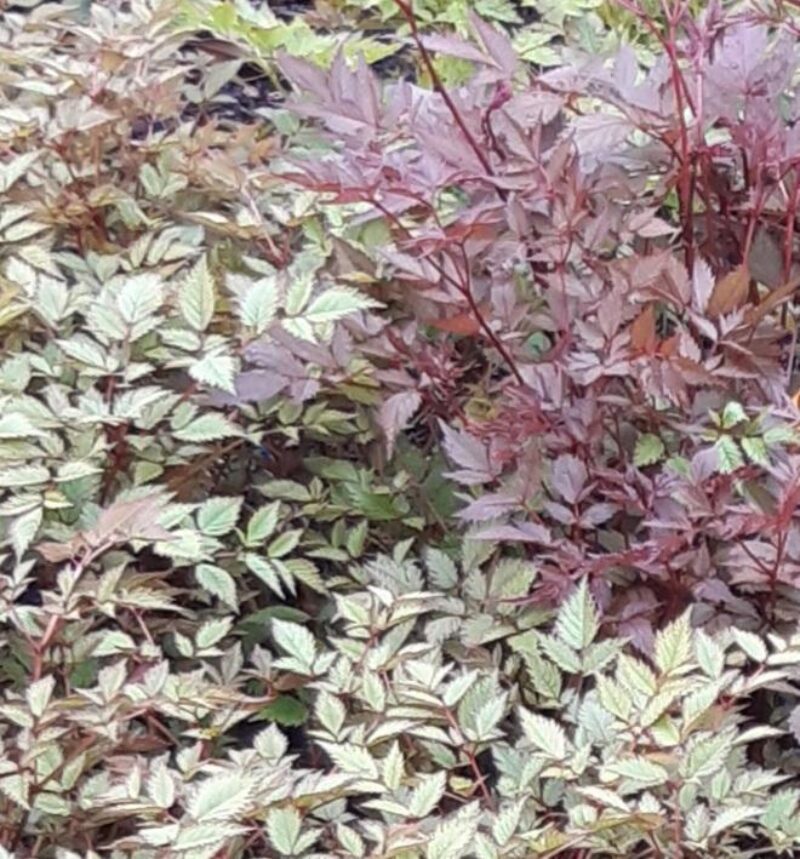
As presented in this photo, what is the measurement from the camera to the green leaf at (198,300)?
155 cm

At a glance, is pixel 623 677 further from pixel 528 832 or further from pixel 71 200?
pixel 71 200

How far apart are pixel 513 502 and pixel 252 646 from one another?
1.11ft

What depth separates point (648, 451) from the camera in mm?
1501

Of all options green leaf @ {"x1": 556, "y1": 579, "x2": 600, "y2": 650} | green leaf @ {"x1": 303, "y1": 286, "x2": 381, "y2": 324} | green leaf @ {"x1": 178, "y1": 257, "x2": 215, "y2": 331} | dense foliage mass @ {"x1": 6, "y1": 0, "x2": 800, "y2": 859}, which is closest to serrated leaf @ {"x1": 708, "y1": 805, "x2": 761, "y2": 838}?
dense foliage mass @ {"x1": 6, "y1": 0, "x2": 800, "y2": 859}

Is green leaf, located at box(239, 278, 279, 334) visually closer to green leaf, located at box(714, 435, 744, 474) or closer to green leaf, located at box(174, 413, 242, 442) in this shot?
green leaf, located at box(174, 413, 242, 442)

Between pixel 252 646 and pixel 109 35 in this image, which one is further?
pixel 109 35

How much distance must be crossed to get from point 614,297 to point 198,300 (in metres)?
0.42

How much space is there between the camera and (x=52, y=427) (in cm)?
150

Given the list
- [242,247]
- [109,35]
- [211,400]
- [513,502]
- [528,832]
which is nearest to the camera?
[528,832]

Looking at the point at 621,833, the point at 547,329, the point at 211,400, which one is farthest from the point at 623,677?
the point at 211,400

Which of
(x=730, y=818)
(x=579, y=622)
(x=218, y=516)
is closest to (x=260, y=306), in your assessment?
(x=218, y=516)

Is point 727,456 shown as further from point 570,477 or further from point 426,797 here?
point 426,797

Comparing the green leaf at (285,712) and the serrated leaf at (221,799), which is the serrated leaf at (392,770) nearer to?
the serrated leaf at (221,799)

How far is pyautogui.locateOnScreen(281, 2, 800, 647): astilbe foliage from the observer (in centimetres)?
143
